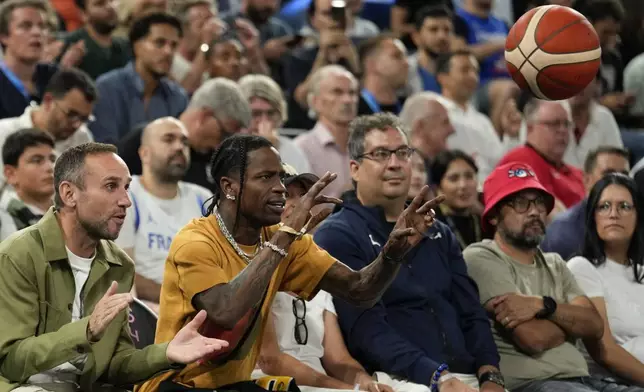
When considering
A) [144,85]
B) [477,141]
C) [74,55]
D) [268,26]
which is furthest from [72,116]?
[268,26]

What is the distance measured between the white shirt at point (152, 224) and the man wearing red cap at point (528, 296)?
5.56 ft

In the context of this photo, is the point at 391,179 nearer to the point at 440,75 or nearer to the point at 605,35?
the point at 440,75

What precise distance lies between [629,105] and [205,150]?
4879mm

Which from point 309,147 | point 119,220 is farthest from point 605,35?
point 119,220

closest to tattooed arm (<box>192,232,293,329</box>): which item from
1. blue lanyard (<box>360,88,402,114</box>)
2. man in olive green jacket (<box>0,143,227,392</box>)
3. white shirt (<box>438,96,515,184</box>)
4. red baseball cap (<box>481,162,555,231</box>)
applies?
man in olive green jacket (<box>0,143,227,392</box>)

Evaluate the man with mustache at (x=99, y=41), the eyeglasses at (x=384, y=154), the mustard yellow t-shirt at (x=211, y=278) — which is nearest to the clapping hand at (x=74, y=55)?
the man with mustache at (x=99, y=41)

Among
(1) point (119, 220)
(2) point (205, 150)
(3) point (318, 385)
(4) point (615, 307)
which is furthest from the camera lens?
(2) point (205, 150)

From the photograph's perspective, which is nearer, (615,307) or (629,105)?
(615,307)

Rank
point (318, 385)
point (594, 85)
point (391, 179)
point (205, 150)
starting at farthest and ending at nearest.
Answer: point (594, 85) < point (205, 150) < point (391, 179) < point (318, 385)

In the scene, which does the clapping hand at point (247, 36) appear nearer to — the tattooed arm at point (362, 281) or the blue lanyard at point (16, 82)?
the blue lanyard at point (16, 82)

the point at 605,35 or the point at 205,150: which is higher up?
the point at 605,35

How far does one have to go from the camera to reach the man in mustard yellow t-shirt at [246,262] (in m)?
4.17

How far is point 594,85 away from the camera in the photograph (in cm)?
959

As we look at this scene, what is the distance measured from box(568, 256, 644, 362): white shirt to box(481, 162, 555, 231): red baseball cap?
0.44 meters
